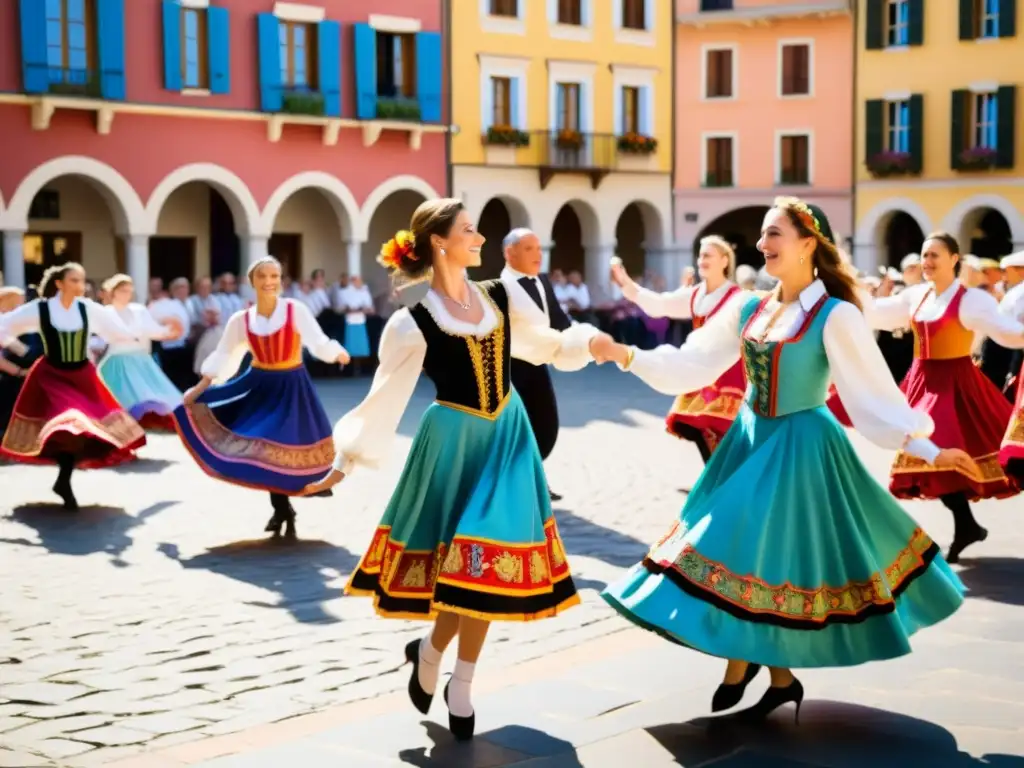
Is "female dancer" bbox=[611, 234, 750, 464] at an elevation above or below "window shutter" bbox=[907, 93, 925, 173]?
below

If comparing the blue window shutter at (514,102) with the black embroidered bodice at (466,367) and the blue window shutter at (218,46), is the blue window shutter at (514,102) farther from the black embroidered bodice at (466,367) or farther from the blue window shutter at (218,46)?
the black embroidered bodice at (466,367)

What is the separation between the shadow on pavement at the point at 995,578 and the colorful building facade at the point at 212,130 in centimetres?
1889

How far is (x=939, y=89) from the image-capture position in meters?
36.0

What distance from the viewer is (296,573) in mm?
9453

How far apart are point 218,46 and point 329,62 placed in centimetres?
239

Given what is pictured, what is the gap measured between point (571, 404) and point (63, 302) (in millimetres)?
9751

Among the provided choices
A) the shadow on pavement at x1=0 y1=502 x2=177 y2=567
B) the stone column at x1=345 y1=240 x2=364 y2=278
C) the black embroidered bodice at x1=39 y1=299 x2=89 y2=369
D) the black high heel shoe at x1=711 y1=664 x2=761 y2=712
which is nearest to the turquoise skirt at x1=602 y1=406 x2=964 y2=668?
the black high heel shoe at x1=711 y1=664 x2=761 y2=712

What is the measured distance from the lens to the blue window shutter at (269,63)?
28.4m

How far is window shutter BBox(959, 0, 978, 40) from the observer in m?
35.4

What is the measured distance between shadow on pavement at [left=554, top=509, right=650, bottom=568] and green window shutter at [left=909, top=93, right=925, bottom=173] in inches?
1048

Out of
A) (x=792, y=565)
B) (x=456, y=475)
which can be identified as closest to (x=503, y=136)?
(x=456, y=475)

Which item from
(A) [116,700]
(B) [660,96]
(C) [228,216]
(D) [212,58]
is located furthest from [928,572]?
(B) [660,96]

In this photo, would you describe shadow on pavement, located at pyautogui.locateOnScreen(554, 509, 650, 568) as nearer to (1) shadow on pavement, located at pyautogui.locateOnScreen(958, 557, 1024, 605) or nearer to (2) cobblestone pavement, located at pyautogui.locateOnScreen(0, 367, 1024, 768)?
(2) cobblestone pavement, located at pyautogui.locateOnScreen(0, 367, 1024, 768)

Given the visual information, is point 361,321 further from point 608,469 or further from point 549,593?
point 549,593
